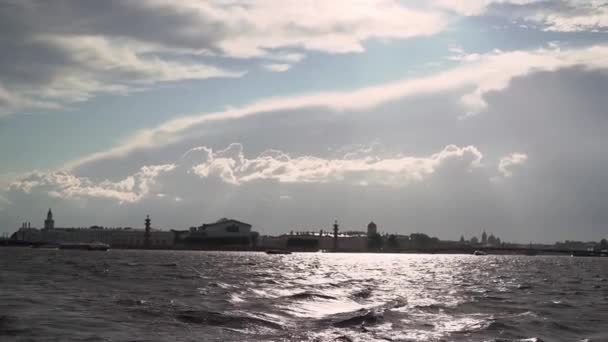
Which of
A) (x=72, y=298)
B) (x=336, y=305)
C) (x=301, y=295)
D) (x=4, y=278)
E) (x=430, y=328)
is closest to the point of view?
(x=430, y=328)

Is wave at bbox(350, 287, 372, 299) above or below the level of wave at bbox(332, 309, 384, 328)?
above

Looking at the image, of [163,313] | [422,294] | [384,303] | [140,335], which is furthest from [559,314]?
[140,335]

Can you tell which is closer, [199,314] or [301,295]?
[199,314]

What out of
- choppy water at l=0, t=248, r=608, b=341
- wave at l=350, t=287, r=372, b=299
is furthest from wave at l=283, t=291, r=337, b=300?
wave at l=350, t=287, r=372, b=299

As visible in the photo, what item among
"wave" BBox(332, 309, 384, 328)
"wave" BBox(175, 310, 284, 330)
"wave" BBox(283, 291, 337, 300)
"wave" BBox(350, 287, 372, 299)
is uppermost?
"wave" BBox(283, 291, 337, 300)

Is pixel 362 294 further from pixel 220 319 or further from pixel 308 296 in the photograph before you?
pixel 220 319

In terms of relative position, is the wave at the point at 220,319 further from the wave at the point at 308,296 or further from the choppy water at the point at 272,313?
the wave at the point at 308,296

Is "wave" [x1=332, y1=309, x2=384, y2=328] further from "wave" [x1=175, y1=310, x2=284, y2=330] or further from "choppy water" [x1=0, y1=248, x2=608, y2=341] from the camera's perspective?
"wave" [x1=175, y1=310, x2=284, y2=330]

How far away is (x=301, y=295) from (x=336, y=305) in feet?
15.9

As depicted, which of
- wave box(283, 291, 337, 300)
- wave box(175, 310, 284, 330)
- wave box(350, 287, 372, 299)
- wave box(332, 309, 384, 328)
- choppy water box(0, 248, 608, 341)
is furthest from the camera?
wave box(350, 287, 372, 299)

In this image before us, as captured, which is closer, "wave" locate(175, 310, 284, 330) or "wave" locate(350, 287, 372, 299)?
"wave" locate(175, 310, 284, 330)

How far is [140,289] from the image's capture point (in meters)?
46.2

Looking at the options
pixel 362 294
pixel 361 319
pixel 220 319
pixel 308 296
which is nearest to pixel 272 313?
pixel 220 319

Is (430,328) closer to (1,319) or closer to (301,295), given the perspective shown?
(301,295)
